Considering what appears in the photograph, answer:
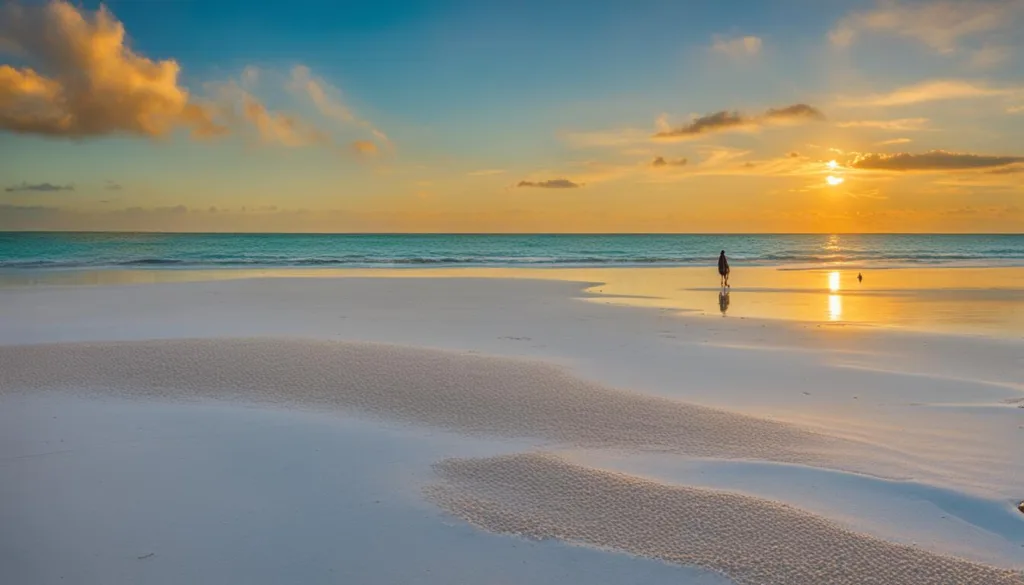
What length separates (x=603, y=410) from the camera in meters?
7.73

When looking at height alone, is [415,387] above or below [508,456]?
above

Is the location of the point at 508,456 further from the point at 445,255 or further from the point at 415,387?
the point at 445,255

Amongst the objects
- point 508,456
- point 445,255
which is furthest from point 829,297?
point 445,255

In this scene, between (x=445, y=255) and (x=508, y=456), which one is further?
(x=445, y=255)

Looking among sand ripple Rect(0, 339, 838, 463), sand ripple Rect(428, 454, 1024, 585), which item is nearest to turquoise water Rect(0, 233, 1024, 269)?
sand ripple Rect(0, 339, 838, 463)

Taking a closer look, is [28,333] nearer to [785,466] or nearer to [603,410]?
[603,410]

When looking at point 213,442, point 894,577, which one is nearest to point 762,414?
point 894,577

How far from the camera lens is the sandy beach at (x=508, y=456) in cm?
430

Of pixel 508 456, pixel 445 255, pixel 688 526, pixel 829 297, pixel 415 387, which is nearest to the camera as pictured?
pixel 688 526

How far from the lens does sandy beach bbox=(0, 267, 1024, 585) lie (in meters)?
4.30

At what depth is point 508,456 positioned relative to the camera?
20.1ft

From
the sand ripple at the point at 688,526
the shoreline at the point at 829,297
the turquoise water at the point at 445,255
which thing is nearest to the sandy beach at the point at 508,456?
the sand ripple at the point at 688,526

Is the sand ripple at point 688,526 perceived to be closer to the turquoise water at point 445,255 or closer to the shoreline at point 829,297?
the shoreline at point 829,297

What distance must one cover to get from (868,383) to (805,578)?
6111 mm
